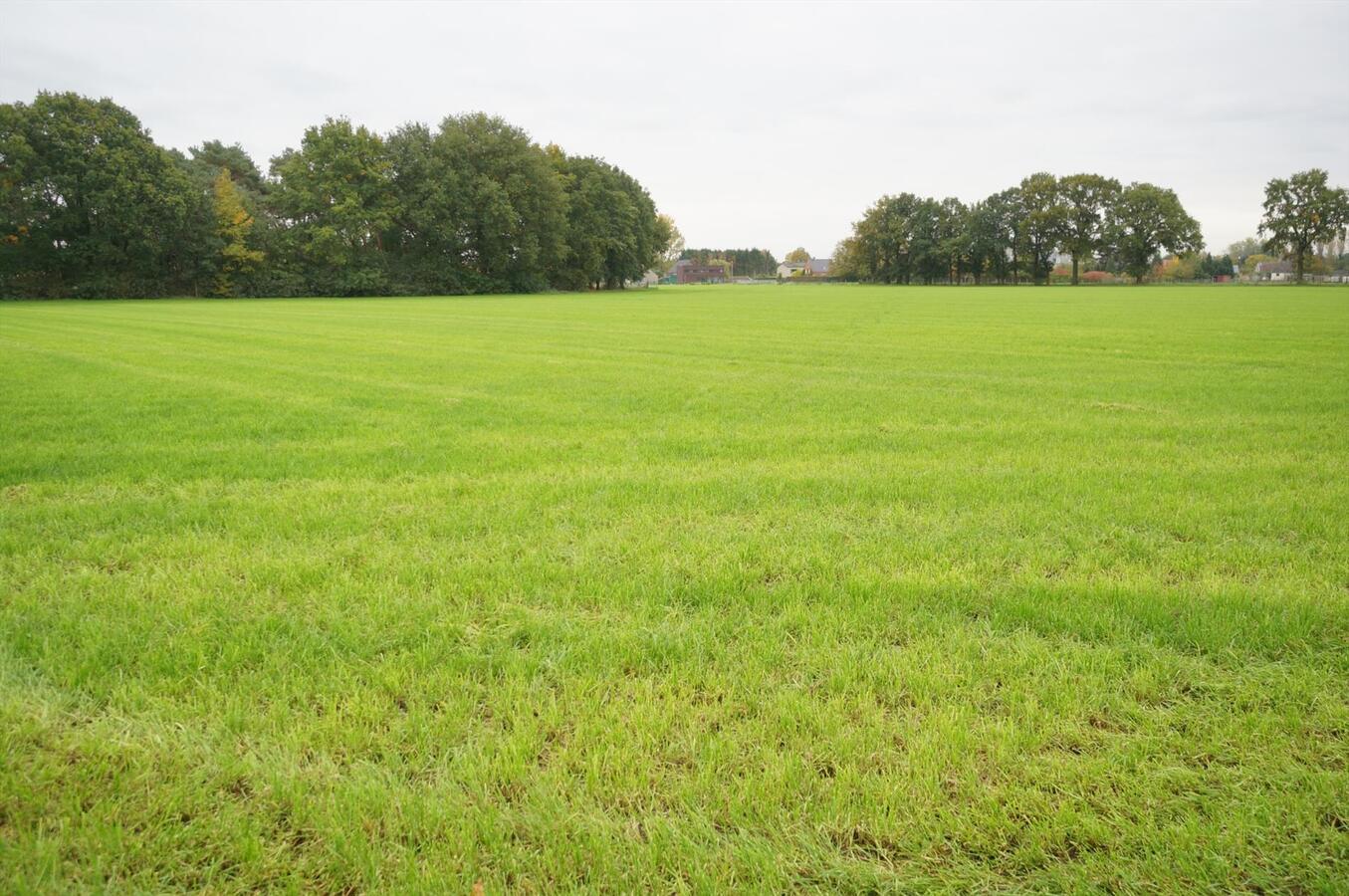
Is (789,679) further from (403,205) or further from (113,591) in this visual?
(403,205)

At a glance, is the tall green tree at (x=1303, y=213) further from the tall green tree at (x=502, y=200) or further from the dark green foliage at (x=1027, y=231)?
the tall green tree at (x=502, y=200)

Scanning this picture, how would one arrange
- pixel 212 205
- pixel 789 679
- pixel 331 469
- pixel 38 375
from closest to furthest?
pixel 789 679
pixel 331 469
pixel 38 375
pixel 212 205

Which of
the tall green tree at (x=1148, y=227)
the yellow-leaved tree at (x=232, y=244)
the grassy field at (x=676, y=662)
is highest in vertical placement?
the tall green tree at (x=1148, y=227)

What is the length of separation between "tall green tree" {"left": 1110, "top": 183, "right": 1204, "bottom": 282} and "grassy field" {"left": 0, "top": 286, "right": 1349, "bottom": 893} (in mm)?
103363

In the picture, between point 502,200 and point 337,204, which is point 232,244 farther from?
point 502,200

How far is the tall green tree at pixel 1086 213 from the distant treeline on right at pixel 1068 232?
0.14 m

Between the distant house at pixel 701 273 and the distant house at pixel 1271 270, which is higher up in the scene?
the distant house at pixel 701 273

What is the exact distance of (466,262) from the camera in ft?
207

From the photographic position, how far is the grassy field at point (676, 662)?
2.08 m

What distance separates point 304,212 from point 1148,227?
99.1 m

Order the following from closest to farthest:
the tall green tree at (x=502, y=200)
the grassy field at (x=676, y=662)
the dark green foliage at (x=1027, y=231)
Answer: the grassy field at (x=676, y=662) → the tall green tree at (x=502, y=200) → the dark green foliage at (x=1027, y=231)

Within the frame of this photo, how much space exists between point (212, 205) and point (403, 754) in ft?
206

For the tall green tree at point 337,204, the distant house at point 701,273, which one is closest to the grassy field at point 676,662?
the tall green tree at point 337,204

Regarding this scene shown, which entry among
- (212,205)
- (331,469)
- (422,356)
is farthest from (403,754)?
(212,205)
